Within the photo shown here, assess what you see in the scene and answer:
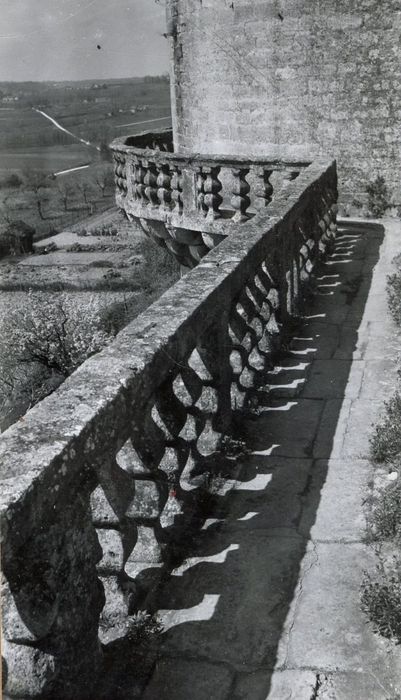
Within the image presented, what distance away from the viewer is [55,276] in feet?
144

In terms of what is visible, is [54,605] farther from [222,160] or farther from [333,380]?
[222,160]

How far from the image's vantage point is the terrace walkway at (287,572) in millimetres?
2375

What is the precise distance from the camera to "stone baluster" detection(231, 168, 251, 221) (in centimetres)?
A: 852

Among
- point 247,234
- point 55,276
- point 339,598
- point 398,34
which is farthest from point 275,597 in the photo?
point 55,276

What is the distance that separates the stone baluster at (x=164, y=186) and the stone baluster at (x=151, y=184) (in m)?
0.20

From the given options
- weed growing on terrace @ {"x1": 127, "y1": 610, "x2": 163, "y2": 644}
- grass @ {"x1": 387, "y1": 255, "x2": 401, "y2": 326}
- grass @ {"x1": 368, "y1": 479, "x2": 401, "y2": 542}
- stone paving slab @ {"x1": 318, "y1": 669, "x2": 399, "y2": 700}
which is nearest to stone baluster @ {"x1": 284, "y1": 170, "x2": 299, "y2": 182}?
grass @ {"x1": 387, "y1": 255, "x2": 401, "y2": 326}

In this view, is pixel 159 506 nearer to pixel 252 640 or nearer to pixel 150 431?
pixel 150 431

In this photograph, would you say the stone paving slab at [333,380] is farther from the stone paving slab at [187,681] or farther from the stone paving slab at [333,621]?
the stone paving slab at [187,681]

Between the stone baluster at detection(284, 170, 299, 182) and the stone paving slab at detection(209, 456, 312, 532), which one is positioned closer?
the stone paving slab at detection(209, 456, 312, 532)

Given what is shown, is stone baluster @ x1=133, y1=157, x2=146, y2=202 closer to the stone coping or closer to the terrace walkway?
the stone coping

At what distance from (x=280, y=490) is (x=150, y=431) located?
1023 mm

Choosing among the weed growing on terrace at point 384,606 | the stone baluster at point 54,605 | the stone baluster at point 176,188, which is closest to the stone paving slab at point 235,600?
the weed growing on terrace at point 384,606

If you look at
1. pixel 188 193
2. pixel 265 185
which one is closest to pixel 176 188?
pixel 188 193

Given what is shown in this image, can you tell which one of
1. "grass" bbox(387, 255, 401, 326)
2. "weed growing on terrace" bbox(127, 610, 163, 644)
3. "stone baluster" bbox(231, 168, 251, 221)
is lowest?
"weed growing on terrace" bbox(127, 610, 163, 644)
